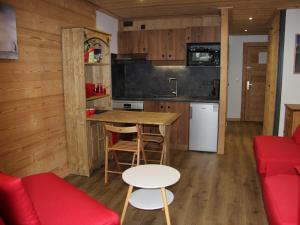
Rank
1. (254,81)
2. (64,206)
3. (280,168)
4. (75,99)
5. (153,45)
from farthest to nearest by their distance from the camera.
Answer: (254,81) < (153,45) < (75,99) < (280,168) < (64,206)

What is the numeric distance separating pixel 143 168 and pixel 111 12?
3332mm

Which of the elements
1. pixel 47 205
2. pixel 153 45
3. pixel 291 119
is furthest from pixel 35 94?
pixel 291 119

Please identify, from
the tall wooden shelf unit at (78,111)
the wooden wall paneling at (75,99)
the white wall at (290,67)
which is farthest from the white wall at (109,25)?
the white wall at (290,67)

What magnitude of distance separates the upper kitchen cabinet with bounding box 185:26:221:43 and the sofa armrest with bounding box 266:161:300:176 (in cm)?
273

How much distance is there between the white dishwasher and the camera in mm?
5078

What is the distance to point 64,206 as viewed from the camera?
7.06 ft

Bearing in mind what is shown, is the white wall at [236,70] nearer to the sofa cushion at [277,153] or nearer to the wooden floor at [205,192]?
the wooden floor at [205,192]

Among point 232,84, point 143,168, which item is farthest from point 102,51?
point 232,84

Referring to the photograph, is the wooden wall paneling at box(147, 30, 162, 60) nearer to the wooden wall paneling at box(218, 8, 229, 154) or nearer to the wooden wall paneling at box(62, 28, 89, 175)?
the wooden wall paneling at box(218, 8, 229, 154)

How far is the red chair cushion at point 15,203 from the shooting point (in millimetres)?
1613

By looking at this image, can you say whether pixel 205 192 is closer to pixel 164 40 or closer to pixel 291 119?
pixel 291 119

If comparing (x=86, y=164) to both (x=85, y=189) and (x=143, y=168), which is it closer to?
(x=85, y=189)

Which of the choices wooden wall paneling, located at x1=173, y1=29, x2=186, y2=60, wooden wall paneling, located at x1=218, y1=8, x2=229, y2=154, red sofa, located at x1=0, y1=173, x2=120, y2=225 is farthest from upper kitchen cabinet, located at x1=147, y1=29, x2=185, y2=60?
red sofa, located at x1=0, y1=173, x2=120, y2=225

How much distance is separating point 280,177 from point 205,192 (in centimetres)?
106
